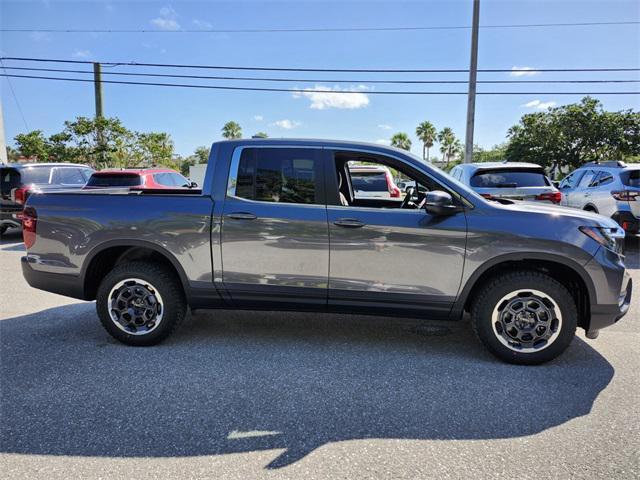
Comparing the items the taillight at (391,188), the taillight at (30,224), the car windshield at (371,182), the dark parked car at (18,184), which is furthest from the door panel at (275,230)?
the dark parked car at (18,184)

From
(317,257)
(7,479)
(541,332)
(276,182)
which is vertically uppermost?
(276,182)

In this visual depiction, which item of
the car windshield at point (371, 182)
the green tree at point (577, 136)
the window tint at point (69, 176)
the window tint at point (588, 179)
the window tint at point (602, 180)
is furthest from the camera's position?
the green tree at point (577, 136)

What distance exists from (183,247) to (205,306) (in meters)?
0.59

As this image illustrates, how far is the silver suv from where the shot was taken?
792 centimetres

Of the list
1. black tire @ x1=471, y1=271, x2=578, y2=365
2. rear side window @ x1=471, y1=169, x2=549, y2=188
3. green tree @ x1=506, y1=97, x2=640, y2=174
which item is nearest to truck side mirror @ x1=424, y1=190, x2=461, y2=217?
black tire @ x1=471, y1=271, x2=578, y2=365

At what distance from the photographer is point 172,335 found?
420cm

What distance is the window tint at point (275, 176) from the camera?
373 cm

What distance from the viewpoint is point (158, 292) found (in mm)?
3822

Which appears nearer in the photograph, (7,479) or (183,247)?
(7,479)

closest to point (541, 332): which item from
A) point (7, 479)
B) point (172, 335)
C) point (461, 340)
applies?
point (461, 340)

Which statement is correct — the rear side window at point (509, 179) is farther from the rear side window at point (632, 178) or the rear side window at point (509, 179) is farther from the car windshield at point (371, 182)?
the car windshield at point (371, 182)

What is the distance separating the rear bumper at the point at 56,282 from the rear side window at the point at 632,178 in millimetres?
9103

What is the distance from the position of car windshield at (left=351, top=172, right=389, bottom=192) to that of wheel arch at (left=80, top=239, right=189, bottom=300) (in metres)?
4.03

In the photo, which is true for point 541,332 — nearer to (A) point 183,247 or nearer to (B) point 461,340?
(B) point 461,340
